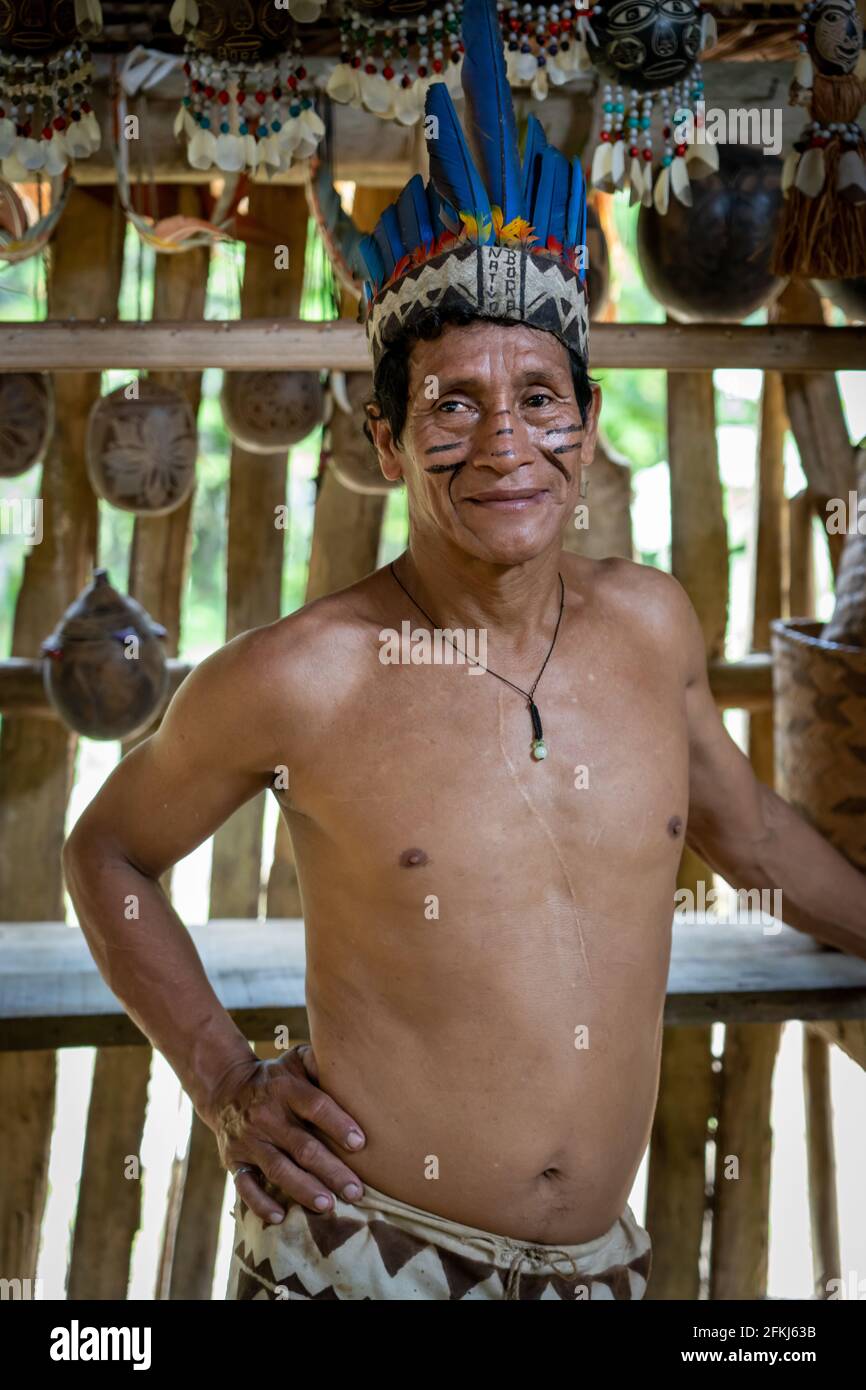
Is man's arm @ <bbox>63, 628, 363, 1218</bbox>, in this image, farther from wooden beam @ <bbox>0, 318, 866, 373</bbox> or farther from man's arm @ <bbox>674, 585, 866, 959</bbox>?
wooden beam @ <bbox>0, 318, 866, 373</bbox>

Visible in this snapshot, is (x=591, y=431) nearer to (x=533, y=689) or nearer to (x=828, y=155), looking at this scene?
(x=533, y=689)

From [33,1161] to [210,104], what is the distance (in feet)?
6.71

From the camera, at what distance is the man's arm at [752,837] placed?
1.97 metres

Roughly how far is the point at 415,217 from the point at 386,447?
260mm

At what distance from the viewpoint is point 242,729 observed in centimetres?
173

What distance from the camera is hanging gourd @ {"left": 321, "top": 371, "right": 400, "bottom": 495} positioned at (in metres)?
2.74

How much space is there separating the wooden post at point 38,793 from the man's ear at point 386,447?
1.34m

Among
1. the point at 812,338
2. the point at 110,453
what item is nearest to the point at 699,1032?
the point at 812,338

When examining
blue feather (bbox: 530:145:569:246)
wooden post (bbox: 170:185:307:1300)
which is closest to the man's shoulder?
blue feather (bbox: 530:145:569:246)

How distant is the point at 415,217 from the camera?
5.68ft

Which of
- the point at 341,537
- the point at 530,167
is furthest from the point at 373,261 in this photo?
the point at 341,537

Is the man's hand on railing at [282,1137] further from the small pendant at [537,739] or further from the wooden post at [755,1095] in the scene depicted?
the wooden post at [755,1095]

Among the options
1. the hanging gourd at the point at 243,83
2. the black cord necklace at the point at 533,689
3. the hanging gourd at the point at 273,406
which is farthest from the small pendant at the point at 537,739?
the hanging gourd at the point at 273,406

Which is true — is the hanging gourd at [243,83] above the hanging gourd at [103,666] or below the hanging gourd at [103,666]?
above
